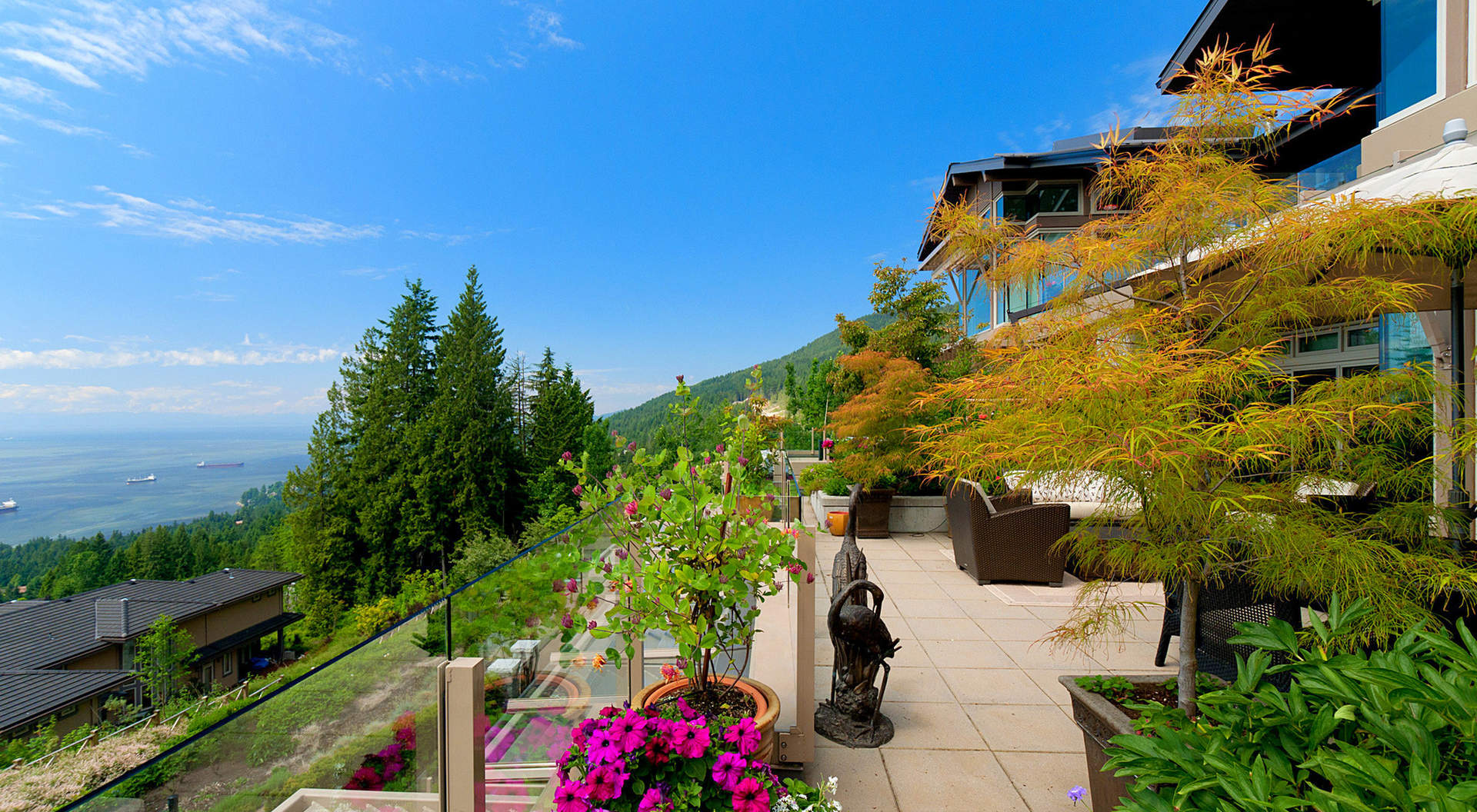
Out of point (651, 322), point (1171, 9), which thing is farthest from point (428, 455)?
point (651, 322)

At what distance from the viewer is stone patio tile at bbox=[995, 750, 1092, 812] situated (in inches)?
94.4

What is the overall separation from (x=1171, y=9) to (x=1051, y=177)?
111ft

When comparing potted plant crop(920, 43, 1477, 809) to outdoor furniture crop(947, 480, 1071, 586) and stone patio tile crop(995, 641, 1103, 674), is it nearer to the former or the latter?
stone patio tile crop(995, 641, 1103, 674)

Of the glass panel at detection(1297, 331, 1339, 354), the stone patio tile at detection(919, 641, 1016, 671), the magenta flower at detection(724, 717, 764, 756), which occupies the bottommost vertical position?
the stone patio tile at detection(919, 641, 1016, 671)

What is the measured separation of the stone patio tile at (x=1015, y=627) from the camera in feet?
13.8

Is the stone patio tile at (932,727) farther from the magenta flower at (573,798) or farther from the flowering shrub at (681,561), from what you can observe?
the magenta flower at (573,798)

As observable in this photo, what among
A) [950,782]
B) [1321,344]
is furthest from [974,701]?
[1321,344]

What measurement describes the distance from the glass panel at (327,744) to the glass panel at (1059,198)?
1743 cm

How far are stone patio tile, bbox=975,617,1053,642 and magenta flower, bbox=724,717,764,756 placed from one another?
3.12 metres

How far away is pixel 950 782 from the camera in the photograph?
2.54 meters

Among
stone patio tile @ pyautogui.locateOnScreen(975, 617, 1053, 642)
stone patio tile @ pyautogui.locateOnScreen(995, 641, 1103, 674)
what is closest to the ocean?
stone patio tile @ pyautogui.locateOnScreen(975, 617, 1053, 642)

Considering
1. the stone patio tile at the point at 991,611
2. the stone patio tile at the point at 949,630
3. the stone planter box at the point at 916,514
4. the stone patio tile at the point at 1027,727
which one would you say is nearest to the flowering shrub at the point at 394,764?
the stone patio tile at the point at 1027,727

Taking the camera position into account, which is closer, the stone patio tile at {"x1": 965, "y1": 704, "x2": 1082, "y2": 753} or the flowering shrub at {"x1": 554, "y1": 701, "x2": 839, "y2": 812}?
the flowering shrub at {"x1": 554, "y1": 701, "x2": 839, "y2": 812}

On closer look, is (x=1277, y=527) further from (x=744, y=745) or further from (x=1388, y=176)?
(x=744, y=745)
